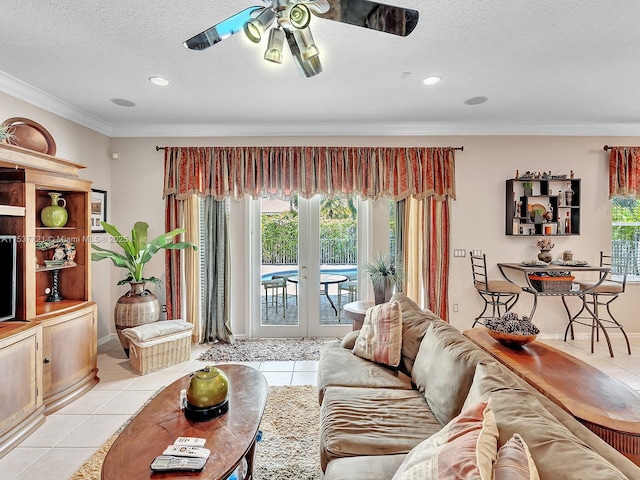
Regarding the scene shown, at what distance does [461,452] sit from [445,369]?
36.1 inches

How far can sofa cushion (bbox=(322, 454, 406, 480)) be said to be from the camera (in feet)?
4.51

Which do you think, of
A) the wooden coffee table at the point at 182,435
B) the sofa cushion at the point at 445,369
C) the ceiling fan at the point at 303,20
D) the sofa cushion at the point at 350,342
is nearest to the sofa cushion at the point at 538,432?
the sofa cushion at the point at 445,369

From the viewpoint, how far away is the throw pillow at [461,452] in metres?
0.93

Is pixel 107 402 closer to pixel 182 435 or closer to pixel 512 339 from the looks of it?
pixel 182 435

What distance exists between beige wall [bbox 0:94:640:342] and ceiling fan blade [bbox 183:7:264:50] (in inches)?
104

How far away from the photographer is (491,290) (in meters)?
4.00

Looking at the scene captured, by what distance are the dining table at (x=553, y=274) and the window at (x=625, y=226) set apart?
0.50 m

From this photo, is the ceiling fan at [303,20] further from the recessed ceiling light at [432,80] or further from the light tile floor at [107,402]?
the light tile floor at [107,402]

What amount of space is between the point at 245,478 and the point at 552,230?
446cm

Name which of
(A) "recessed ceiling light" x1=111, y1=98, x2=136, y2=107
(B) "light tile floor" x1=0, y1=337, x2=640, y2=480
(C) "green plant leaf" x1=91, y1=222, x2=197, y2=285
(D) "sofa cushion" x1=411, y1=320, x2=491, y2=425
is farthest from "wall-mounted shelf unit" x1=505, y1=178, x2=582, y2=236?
(A) "recessed ceiling light" x1=111, y1=98, x2=136, y2=107

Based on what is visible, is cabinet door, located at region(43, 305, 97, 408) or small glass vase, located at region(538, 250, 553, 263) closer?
cabinet door, located at region(43, 305, 97, 408)

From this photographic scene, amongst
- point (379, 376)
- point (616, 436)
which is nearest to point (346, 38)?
point (379, 376)

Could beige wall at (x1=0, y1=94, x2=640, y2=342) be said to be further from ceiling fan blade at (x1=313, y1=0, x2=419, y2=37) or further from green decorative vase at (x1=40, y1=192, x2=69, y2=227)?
ceiling fan blade at (x1=313, y1=0, x2=419, y2=37)

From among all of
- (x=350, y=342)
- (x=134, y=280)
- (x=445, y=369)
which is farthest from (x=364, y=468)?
(x=134, y=280)
